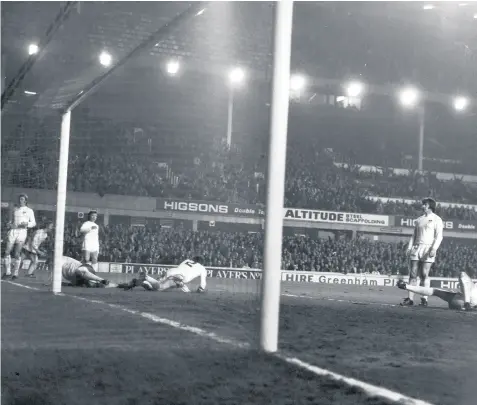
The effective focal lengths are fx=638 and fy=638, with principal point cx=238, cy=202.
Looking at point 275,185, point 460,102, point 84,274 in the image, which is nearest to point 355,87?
point 460,102

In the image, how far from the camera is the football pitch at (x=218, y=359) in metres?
3.15

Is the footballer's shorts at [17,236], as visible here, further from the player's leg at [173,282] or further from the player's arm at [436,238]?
the player's arm at [436,238]

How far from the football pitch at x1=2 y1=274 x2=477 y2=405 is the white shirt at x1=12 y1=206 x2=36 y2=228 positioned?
5.73m

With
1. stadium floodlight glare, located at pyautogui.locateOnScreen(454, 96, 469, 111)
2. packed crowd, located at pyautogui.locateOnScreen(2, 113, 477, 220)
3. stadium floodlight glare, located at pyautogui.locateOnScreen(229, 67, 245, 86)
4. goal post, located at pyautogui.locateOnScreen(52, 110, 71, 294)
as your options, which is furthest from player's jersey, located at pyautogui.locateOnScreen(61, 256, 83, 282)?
stadium floodlight glare, located at pyautogui.locateOnScreen(454, 96, 469, 111)

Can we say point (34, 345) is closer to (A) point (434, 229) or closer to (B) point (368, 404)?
(B) point (368, 404)

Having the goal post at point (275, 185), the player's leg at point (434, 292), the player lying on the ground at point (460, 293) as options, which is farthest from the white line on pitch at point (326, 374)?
the player's leg at point (434, 292)

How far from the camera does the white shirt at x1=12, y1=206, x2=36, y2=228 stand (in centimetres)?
1259

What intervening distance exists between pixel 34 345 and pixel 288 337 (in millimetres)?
1977

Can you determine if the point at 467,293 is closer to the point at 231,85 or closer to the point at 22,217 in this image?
the point at 22,217

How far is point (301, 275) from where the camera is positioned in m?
23.8

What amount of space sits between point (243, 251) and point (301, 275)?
2520 mm

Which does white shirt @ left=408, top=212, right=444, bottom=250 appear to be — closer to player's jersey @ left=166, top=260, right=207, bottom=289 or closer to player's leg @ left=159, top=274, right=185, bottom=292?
player's jersey @ left=166, top=260, right=207, bottom=289

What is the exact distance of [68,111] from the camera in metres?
8.95

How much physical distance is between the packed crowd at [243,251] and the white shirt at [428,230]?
9.81m
